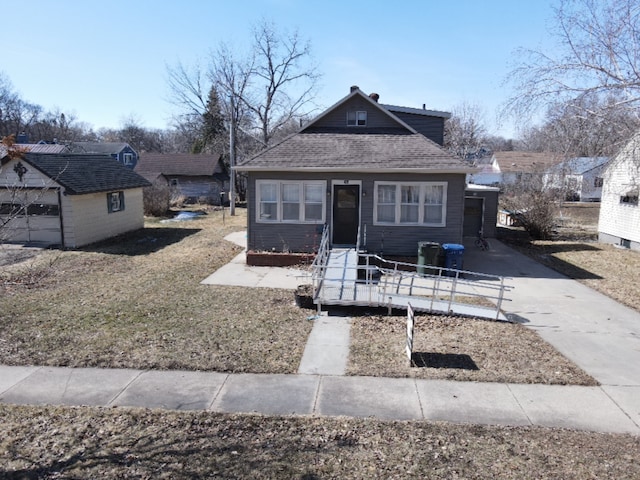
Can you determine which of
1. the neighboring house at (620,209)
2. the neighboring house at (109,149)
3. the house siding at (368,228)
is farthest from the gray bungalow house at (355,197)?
the neighboring house at (109,149)

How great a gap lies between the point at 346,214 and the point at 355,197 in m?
0.62

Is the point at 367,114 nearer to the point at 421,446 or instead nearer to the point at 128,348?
the point at 128,348

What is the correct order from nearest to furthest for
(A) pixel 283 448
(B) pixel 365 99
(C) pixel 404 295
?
1. (A) pixel 283 448
2. (C) pixel 404 295
3. (B) pixel 365 99

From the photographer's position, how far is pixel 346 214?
49.8 feet

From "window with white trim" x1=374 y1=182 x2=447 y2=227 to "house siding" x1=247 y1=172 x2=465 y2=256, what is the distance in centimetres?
14

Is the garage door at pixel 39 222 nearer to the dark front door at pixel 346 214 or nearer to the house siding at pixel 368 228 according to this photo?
the house siding at pixel 368 228

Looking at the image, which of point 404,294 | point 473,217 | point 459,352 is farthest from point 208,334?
point 473,217

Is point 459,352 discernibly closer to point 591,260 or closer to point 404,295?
point 404,295

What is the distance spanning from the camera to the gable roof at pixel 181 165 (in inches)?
1489

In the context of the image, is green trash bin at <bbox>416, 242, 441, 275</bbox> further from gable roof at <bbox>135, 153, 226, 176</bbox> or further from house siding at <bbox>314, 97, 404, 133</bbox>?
gable roof at <bbox>135, 153, 226, 176</bbox>

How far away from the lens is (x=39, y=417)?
565 centimetres

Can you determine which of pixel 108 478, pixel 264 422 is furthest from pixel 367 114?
pixel 108 478

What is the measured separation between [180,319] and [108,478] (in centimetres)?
501

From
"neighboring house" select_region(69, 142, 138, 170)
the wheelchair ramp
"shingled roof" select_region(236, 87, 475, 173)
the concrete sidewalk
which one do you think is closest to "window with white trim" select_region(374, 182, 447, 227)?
"shingled roof" select_region(236, 87, 475, 173)
